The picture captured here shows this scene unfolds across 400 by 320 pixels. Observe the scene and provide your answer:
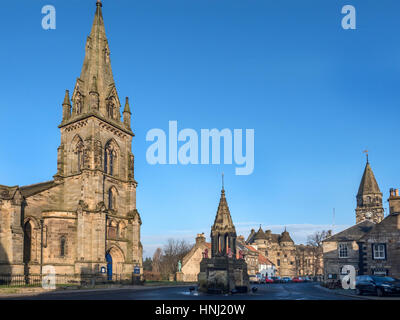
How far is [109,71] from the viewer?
49000mm

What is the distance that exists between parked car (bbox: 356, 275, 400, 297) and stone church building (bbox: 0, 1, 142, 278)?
2415 cm

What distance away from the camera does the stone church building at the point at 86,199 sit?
3844cm

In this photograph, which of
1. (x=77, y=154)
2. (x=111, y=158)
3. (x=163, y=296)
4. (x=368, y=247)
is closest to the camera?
(x=163, y=296)

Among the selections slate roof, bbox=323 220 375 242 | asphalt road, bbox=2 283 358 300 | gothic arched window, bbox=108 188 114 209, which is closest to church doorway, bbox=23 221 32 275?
gothic arched window, bbox=108 188 114 209

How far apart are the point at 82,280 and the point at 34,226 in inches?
290

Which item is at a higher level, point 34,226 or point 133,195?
point 133,195

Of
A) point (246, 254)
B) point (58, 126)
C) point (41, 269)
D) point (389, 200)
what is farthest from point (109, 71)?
point (246, 254)

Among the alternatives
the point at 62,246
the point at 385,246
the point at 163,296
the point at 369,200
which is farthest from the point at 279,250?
the point at 163,296

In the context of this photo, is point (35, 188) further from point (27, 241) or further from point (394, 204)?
point (394, 204)

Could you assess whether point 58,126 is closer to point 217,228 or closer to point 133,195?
point 133,195

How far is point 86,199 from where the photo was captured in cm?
4066

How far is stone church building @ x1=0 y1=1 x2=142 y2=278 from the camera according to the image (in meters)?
38.4

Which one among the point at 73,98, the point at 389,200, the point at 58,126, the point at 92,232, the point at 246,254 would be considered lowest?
the point at 246,254

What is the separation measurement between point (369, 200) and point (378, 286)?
218 feet
